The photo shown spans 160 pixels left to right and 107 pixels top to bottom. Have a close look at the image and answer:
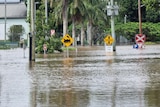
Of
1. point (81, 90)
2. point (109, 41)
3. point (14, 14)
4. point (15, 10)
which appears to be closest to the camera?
point (81, 90)

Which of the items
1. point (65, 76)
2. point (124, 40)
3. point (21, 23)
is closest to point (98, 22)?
point (124, 40)

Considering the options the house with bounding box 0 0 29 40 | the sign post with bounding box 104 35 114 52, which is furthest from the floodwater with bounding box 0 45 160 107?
the house with bounding box 0 0 29 40

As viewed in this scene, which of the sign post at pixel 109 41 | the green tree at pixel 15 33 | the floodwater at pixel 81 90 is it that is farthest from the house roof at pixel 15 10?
the floodwater at pixel 81 90

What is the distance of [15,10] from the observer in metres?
112

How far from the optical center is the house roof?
10931 centimetres

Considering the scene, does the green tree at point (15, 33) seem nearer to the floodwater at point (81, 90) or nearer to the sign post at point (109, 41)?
the sign post at point (109, 41)

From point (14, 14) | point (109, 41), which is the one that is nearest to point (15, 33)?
point (14, 14)

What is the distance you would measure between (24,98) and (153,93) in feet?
9.68

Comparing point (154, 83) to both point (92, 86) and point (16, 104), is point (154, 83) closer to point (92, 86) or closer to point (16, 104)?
point (92, 86)

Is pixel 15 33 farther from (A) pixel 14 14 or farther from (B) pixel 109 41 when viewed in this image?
(B) pixel 109 41

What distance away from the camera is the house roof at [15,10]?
359ft

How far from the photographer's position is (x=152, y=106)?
35.0ft

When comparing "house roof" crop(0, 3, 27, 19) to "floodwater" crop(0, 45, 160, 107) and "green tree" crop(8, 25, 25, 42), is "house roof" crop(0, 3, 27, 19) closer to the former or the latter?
"green tree" crop(8, 25, 25, 42)

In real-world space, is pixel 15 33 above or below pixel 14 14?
below
